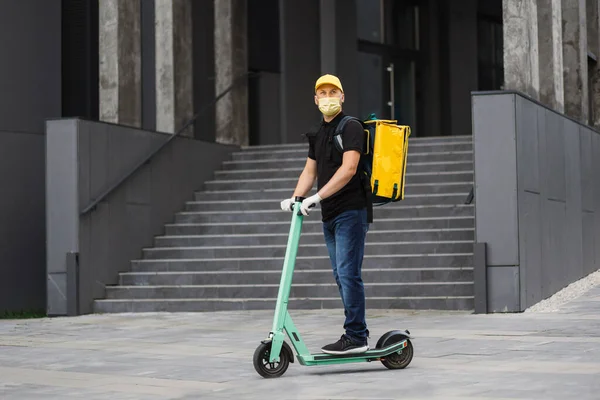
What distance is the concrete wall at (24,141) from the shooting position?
59.8 ft

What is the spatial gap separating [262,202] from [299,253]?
2.00 m

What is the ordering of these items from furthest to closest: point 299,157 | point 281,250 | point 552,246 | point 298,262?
point 299,157 → point 281,250 → point 298,262 → point 552,246

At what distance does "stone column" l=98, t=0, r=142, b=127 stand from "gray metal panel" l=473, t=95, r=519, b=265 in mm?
6148

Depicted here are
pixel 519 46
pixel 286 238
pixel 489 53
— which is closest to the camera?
pixel 519 46

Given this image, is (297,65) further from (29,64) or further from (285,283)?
(285,283)

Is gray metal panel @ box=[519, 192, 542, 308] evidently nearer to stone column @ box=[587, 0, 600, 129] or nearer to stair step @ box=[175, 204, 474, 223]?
stair step @ box=[175, 204, 474, 223]

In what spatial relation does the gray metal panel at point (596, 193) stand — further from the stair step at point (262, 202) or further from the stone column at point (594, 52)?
the stone column at point (594, 52)

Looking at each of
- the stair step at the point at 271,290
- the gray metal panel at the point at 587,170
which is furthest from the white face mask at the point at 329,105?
the gray metal panel at the point at 587,170

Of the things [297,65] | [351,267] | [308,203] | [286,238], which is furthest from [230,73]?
[308,203]

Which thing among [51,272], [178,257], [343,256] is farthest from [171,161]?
[343,256]

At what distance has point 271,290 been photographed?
1435 cm

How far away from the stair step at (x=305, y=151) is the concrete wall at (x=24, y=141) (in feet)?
10.8

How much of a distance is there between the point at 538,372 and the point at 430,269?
21.0 feet

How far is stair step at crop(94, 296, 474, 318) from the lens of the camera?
43.6 ft
